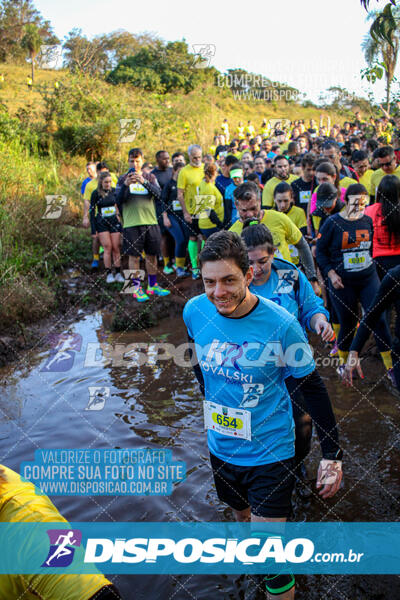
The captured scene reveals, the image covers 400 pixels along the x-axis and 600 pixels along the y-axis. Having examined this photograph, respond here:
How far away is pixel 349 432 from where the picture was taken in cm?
457

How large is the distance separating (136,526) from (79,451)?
1258 millimetres

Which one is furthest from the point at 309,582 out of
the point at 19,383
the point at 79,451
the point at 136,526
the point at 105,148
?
the point at 105,148

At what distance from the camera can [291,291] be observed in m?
3.42

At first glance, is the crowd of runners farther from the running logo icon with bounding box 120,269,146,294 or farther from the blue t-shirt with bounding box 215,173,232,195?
the blue t-shirt with bounding box 215,173,232,195

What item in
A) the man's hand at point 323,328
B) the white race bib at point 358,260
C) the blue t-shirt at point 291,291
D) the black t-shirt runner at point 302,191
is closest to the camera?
the man's hand at point 323,328

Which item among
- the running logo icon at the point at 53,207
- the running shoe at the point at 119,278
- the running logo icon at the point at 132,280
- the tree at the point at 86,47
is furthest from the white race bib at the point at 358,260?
the tree at the point at 86,47

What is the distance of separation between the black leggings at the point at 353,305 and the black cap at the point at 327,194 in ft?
3.64

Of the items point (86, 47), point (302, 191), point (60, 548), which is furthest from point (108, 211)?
point (86, 47)

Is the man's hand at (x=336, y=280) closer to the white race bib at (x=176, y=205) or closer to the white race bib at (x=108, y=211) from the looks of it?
the white race bib at (x=176, y=205)

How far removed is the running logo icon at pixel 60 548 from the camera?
1.54 metres

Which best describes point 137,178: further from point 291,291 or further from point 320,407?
point 320,407

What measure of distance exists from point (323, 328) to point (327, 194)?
315cm

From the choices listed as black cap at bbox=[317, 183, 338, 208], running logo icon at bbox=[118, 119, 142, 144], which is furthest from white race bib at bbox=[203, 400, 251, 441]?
running logo icon at bbox=[118, 119, 142, 144]

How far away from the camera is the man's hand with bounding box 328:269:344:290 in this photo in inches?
203
